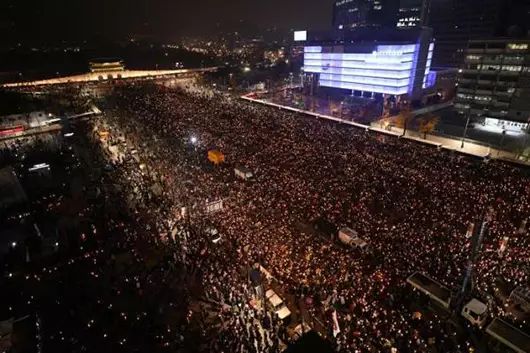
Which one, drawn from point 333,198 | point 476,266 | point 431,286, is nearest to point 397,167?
point 333,198

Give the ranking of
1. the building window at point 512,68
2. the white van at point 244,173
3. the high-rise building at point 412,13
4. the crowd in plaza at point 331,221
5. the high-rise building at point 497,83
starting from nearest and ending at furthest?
the crowd in plaza at point 331,221 < the white van at point 244,173 < the high-rise building at point 497,83 < the building window at point 512,68 < the high-rise building at point 412,13

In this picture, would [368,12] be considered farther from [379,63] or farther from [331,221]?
[331,221]

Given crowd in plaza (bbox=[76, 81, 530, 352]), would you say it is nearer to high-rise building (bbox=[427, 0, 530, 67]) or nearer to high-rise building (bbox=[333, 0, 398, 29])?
high-rise building (bbox=[427, 0, 530, 67])

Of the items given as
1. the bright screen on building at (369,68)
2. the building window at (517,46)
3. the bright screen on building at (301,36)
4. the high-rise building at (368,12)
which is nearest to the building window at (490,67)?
the building window at (517,46)

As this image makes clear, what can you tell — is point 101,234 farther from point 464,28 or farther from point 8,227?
point 464,28

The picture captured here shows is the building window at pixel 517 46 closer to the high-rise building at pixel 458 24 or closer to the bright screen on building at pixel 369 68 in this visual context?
the bright screen on building at pixel 369 68

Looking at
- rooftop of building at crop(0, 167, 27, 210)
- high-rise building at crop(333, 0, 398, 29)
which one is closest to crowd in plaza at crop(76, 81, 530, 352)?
rooftop of building at crop(0, 167, 27, 210)
